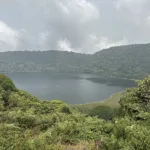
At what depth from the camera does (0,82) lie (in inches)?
1597

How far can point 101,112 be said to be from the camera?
5909 centimetres

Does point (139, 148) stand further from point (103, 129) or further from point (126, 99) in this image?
point (126, 99)

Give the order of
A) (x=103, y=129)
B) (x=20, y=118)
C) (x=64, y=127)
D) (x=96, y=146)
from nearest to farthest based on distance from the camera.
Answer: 1. (x=96, y=146)
2. (x=64, y=127)
3. (x=103, y=129)
4. (x=20, y=118)

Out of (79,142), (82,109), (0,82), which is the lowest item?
(82,109)

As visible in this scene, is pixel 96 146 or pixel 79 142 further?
pixel 79 142

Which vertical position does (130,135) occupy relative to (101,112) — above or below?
above

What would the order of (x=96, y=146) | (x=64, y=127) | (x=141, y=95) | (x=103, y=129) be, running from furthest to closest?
(x=141, y=95)
(x=103, y=129)
(x=64, y=127)
(x=96, y=146)

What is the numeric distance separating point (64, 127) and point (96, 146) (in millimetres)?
2346

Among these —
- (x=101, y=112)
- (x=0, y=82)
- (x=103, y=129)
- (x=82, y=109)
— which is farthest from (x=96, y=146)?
(x=82, y=109)

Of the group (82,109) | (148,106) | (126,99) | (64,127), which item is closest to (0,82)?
(126,99)

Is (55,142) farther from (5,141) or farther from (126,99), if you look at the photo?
(126,99)

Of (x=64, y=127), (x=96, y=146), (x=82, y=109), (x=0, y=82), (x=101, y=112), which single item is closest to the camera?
(x=96, y=146)

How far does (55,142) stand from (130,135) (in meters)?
3.31

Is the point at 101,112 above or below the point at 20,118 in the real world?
below
